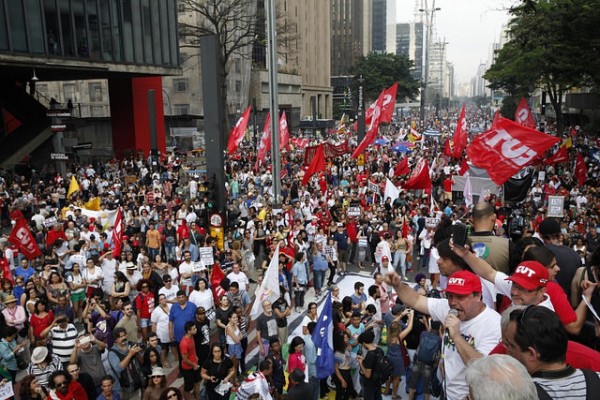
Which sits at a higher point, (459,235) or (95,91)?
(95,91)

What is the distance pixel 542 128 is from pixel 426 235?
128ft

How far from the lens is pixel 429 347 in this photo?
6.44 metres

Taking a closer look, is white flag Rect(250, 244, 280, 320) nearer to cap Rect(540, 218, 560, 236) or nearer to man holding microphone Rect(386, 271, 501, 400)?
cap Rect(540, 218, 560, 236)

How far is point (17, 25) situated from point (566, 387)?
28.4 metres

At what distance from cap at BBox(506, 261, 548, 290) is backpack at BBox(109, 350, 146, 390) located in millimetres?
5427

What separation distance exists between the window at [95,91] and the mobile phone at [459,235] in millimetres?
54635

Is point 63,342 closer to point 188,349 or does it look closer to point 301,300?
point 188,349

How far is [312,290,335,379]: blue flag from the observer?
6828 mm

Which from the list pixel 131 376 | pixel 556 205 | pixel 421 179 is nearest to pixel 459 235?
pixel 131 376

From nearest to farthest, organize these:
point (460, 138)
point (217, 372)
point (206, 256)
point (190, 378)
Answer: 1. point (217, 372)
2. point (190, 378)
3. point (206, 256)
4. point (460, 138)

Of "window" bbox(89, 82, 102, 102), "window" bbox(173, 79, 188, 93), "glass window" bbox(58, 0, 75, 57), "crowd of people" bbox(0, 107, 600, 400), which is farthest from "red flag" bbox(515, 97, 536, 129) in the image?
"window" bbox(89, 82, 102, 102)

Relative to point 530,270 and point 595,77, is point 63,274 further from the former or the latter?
point 595,77

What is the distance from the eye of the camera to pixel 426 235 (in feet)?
43.4

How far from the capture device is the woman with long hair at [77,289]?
9.62m
